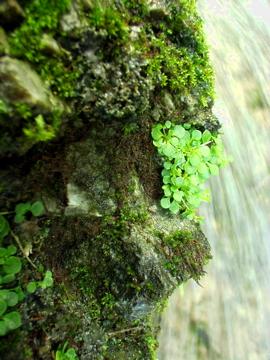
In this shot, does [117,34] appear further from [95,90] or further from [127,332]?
[127,332]

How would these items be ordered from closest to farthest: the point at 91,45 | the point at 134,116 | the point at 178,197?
the point at 91,45, the point at 134,116, the point at 178,197

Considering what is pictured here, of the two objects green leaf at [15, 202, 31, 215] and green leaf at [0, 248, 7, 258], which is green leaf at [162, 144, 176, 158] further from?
green leaf at [0, 248, 7, 258]

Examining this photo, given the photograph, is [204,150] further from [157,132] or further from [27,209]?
[27,209]

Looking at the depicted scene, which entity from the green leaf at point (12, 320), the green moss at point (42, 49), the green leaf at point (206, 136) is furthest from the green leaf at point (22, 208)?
the green leaf at point (206, 136)

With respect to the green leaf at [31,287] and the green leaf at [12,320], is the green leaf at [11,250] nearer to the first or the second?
the green leaf at [31,287]

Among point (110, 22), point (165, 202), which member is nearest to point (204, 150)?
point (165, 202)

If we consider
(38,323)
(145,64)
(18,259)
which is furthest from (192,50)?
(38,323)

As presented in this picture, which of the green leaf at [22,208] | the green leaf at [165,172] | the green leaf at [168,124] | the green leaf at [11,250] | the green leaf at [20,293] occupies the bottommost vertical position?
the green leaf at [20,293]
